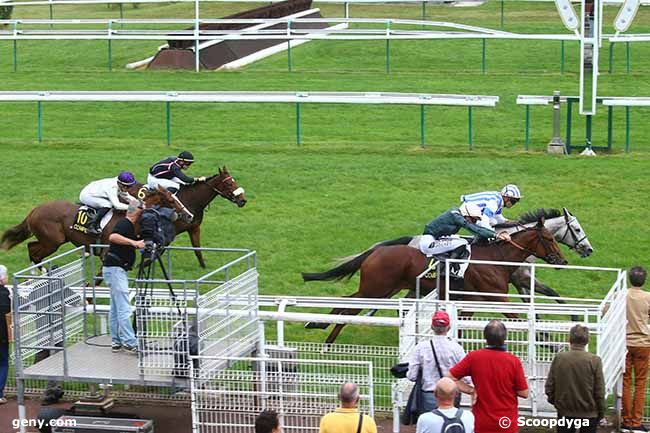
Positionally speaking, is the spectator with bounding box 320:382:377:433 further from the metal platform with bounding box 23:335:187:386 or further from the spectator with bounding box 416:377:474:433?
the metal platform with bounding box 23:335:187:386

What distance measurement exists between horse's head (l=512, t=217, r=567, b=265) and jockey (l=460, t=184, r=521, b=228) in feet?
1.18

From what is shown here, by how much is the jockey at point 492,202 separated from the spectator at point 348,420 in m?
5.45

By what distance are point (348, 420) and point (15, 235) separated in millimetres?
8914

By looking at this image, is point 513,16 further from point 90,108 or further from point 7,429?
point 7,429

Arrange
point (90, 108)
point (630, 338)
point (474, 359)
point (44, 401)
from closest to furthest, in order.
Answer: point (474, 359) < point (630, 338) < point (44, 401) < point (90, 108)

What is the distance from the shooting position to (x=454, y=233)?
13320 mm

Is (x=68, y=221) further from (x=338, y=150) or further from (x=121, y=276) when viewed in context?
(x=338, y=150)

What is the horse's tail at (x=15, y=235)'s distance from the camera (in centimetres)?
1608

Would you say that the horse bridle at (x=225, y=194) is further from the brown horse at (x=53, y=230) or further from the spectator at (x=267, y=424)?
the spectator at (x=267, y=424)

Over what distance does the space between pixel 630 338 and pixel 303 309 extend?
15.8 feet

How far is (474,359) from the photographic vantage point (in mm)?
8953

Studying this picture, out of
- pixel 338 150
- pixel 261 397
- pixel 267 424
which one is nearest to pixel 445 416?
pixel 267 424

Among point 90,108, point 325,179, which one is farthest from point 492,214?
point 90,108

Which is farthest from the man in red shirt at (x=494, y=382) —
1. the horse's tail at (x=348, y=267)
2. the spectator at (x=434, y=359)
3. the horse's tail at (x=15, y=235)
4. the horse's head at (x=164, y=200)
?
the horse's tail at (x=15, y=235)
